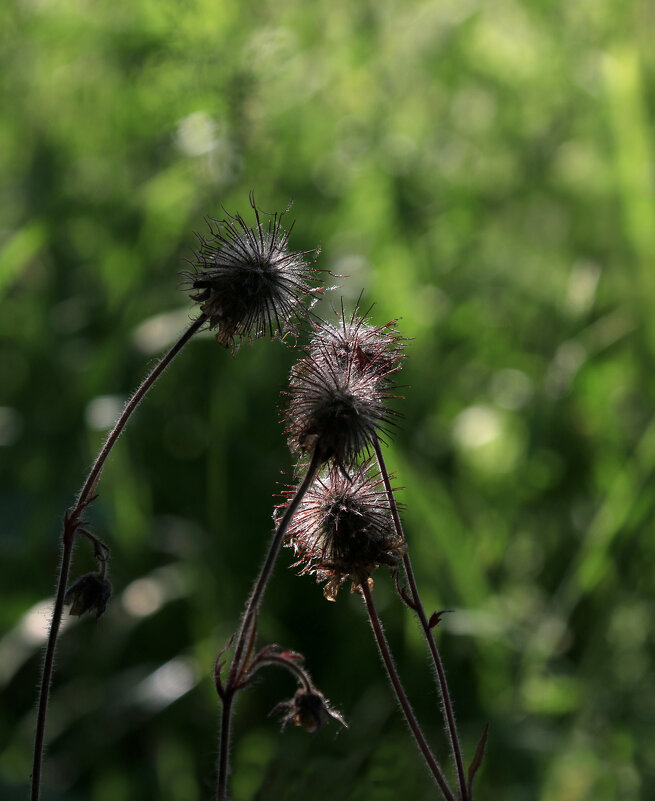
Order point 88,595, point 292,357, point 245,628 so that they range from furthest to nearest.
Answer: point 292,357 < point 88,595 < point 245,628

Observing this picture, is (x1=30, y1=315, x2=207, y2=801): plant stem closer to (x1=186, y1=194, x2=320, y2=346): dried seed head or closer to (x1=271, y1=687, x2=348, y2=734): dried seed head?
(x1=186, y1=194, x2=320, y2=346): dried seed head

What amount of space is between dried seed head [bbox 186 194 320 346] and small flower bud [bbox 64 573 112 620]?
0.39 m

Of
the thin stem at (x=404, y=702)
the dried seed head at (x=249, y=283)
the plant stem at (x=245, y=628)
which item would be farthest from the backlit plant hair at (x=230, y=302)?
the thin stem at (x=404, y=702)

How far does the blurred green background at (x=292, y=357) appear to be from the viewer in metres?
2.49

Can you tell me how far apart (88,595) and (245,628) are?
1.04 feet

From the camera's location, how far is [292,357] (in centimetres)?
323

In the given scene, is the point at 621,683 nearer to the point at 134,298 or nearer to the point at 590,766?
the point at 590,766

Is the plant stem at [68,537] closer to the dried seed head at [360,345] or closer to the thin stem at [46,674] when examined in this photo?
the thin stem at [46,674]

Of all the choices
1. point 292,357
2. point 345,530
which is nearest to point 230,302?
point 345,530

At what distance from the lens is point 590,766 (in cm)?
238

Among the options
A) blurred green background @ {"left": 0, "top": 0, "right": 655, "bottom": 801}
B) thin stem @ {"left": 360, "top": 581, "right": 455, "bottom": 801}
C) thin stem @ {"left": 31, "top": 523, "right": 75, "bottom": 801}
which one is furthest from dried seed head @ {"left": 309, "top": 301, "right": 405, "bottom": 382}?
blurred green background @ {"left": 0, "top": 0, "right": 655, "bottom": 801}

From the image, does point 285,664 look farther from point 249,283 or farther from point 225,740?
point 249,283

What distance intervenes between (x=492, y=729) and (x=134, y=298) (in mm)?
1739

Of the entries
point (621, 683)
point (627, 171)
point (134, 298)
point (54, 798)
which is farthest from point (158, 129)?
point (621, 683)
